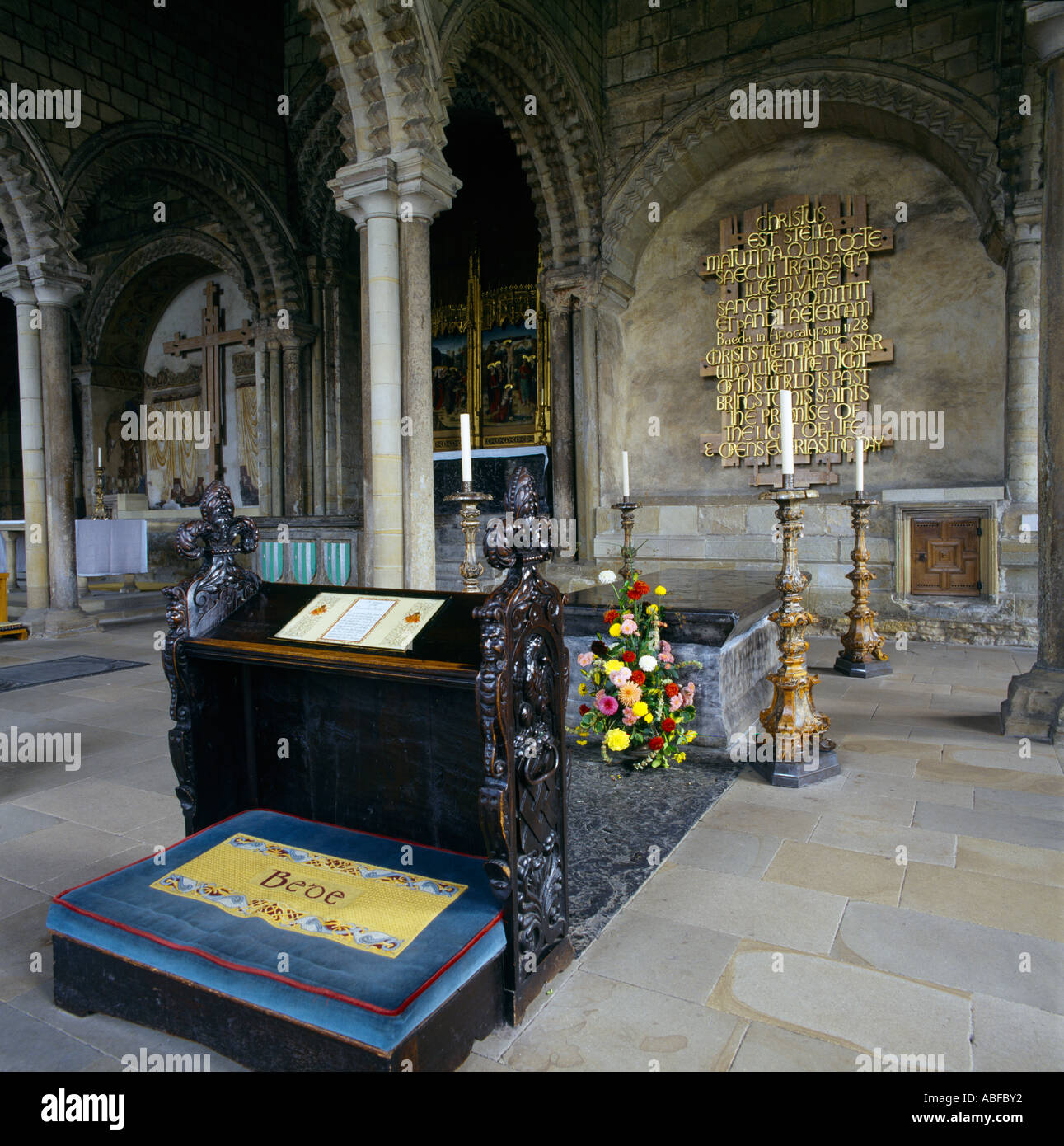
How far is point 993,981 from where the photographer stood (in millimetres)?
2010

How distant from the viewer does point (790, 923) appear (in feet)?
7.61

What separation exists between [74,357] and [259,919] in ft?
49.2

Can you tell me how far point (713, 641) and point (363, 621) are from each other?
7.05 ft

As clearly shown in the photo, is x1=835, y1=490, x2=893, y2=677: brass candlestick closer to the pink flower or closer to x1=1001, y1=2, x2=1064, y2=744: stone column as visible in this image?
x1=1001, y1=2, x2=1064, y2=744: stone column

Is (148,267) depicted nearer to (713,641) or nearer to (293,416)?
(293,416)

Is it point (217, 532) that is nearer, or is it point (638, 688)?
point (217, 532)

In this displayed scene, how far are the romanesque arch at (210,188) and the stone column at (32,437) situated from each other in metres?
0.92

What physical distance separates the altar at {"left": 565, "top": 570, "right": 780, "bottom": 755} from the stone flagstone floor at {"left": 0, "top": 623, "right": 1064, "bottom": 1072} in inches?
18.9

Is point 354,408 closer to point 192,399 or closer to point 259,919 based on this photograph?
point 192,399

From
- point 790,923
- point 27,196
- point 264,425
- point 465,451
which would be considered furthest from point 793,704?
point 264,425

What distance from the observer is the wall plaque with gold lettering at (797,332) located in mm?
8273

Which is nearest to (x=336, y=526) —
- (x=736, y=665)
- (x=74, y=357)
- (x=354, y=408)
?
(x=354, y=408)

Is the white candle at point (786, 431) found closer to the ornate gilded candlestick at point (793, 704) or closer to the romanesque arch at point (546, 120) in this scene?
the ornate gilded candlestick at point (793, 704)

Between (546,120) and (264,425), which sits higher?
(546,120)
